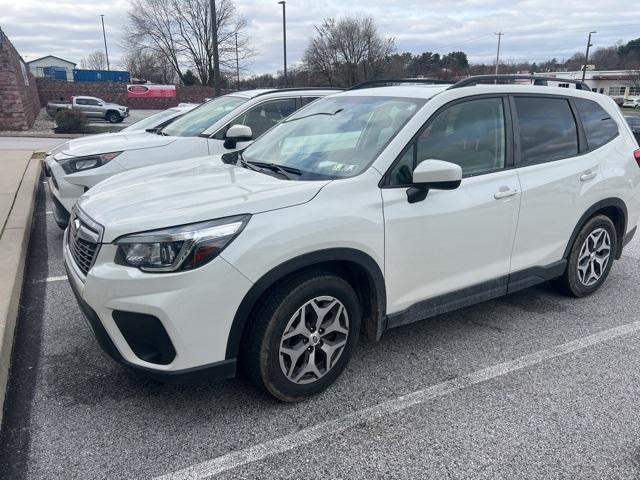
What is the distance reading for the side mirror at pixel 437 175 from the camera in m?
2.96

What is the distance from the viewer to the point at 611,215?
4.64 m

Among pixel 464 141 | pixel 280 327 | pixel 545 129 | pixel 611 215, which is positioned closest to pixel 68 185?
pixel 280 327

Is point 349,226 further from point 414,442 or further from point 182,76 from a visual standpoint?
point 182,76

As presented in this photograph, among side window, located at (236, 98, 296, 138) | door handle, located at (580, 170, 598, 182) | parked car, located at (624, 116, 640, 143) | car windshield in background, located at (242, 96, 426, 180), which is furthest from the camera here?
parked car, located at (624, 116, 640, 143)

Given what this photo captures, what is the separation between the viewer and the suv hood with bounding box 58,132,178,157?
5.95m

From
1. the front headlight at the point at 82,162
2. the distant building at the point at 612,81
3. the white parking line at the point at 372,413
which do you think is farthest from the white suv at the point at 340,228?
the distant building at the point at 612,81

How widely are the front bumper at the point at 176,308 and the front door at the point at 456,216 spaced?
1063 mm

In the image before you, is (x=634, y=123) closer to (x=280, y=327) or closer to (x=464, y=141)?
(x=464, y=141)

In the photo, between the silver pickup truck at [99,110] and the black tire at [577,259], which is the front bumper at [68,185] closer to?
the black tire at [577,259]

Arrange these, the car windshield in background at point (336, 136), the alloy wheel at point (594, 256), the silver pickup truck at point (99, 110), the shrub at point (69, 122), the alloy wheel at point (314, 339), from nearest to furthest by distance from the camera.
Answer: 1. the alloy wheel at point (314, 339)
2. the car windshield in background at point (336, 136)
3. the alloy wheel at point (594, 256)
4. the shrub at point (69, 122)
5. the silver pickup truck at point (99, 110)

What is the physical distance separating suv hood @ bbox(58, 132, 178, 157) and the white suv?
2322mm

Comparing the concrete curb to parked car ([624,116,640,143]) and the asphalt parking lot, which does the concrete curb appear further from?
parked car ([624,116,640,143])

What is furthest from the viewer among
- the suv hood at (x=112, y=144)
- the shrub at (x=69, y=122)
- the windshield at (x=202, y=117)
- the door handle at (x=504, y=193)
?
the shrub at (x=69, y=122)

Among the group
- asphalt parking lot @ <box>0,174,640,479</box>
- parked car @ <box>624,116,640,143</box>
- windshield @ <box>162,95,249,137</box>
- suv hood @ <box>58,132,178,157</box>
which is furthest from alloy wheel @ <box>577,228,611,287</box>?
parked car @ <box>624,116,640,143</box>
